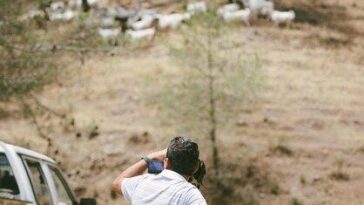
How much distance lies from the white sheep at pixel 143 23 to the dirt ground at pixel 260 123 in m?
2.11

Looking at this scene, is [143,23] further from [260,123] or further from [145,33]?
[260,123]

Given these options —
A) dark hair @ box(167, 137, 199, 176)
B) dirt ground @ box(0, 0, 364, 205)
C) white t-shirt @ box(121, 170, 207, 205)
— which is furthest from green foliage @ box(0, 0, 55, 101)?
dark hair @ box(167, 137, 199, 176)

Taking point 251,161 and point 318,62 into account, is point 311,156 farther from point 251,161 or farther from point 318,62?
point 318,62

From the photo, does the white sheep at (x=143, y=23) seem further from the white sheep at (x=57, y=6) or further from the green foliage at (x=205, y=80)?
the green foliage at (x=205, y=80)

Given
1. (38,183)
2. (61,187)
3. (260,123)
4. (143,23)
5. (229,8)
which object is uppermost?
(38,183)

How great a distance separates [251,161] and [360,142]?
3691 millimetres

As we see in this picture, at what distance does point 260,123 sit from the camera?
2703cm

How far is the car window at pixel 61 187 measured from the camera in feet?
23.8

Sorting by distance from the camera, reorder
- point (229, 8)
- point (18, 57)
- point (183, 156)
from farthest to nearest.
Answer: point (229, 8) < point (18, 57) < point (183, 156)

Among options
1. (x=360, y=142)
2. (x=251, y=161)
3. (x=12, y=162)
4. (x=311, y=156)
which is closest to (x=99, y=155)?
(x=251, y=161)

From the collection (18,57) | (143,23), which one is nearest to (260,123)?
(143,23)

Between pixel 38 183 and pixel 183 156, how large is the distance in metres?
3.20

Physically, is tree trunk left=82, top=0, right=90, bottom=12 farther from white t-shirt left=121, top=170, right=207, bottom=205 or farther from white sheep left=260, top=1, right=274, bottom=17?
white t-shirt left=121, top=170, right=207, bottom=205

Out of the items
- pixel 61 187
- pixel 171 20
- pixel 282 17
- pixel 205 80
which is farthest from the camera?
pixel 282 17
